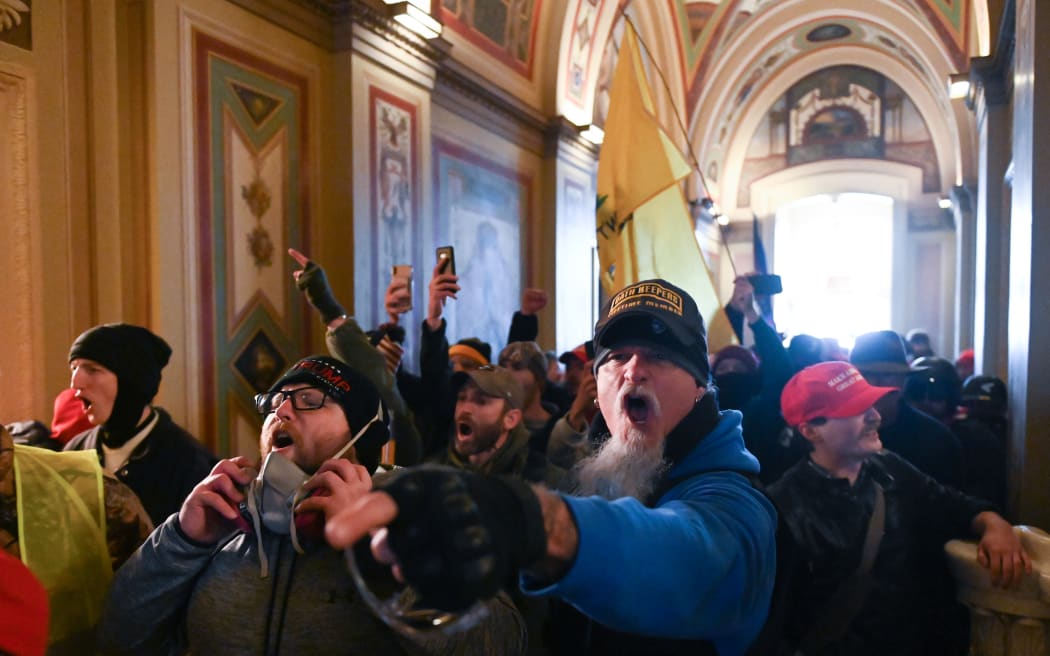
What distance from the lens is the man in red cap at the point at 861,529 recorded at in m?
2.26

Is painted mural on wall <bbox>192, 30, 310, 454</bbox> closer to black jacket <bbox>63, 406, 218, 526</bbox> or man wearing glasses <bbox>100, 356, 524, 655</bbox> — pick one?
black jacket <bbox>63, 406, 218, 526</bbox>

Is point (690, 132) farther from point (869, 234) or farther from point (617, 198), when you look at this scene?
point (617, 198)

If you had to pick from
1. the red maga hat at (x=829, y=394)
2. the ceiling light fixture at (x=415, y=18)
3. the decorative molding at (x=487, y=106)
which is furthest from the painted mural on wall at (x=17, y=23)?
the red maga hat at (x=829, y=394)

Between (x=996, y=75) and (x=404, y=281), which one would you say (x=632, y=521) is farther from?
(x=996, y=75)

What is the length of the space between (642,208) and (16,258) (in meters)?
3.47

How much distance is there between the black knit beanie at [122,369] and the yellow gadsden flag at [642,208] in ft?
8.70

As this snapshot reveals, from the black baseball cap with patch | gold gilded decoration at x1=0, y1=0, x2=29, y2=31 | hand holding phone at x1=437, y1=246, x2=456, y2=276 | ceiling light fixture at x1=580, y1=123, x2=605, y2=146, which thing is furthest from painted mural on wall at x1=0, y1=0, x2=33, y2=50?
ceiling light fixture at x1=580, y1=123, x2=605, y2=146

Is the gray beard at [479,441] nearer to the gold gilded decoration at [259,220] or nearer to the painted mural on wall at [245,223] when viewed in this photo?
the painted mural on wall at [245,223]

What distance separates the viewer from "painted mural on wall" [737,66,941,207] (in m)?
18.2

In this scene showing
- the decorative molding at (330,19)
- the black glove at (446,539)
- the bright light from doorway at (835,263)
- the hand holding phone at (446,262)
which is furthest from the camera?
the bright light from doorway at (835,263)

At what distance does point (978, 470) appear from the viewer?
3.53 meters

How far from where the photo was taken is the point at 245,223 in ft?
A: 16.0

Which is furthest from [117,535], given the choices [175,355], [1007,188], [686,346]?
[1007,188]

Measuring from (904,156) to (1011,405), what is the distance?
687 inches
